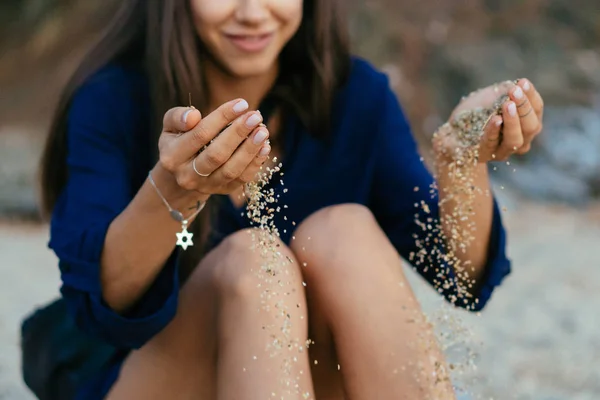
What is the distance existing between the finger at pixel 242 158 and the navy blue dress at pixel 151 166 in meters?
0.28

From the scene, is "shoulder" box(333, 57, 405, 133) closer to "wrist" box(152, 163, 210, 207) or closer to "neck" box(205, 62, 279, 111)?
"neck" box(205, 62, 279, 111)

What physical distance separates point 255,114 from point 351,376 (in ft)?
1.58

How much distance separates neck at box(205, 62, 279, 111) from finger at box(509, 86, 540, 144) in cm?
54

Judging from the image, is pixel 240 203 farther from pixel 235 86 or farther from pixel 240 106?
pixel 240 106

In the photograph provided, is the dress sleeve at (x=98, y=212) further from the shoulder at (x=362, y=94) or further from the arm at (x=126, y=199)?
the shoulder at (x=362, y=94)

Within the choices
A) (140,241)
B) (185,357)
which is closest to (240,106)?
(140,241)

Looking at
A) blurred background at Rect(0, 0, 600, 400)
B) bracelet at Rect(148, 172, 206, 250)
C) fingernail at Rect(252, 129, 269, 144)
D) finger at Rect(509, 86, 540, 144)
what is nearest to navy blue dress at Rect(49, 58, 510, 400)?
bracelet at Rect(148, 172, 206, 250)

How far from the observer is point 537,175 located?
455 cm

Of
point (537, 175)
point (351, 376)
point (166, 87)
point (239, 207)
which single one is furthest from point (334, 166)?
point (537, 175)

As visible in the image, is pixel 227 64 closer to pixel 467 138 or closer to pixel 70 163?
pixel 70 163

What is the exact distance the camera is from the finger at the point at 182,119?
0.94 m

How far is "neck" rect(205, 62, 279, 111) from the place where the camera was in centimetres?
146

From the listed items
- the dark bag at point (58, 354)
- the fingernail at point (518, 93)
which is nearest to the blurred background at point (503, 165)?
the dark bag at point (58, 354)

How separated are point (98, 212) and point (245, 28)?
1.23 feet
